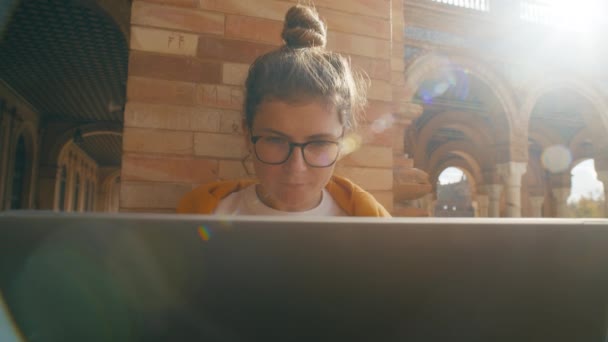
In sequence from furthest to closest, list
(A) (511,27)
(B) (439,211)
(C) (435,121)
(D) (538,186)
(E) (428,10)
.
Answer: (B) (439,211) < (D) (538,186) < (C) (435,121) < (A) (511,27) < (E) (428,10)

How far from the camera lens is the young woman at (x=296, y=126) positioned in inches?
46.3

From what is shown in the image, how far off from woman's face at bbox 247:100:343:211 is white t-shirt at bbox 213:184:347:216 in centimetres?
9

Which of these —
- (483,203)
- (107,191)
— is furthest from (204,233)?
(107,191)

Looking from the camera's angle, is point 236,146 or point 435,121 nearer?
point 236,146

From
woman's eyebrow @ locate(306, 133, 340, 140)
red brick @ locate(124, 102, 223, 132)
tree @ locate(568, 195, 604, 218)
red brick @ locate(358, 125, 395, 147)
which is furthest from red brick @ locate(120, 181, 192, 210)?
tree @ locate(568, 195, 604, 218)

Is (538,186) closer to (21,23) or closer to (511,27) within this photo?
(511,27)

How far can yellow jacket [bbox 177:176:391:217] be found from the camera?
1.35m

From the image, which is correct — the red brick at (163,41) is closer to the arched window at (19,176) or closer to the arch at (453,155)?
the arched window at (19,176)

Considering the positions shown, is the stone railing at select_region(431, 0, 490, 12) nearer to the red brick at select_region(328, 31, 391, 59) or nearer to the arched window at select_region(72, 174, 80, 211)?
the red brick at select_region(328, 31, 391, 59)

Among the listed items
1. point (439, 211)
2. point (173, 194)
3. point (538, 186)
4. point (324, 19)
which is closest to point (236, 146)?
point (173, 194)

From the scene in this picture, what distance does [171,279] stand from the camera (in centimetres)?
28

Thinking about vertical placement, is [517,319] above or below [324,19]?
below

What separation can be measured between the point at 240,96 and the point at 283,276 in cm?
162

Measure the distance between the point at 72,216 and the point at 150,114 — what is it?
5.14ft
